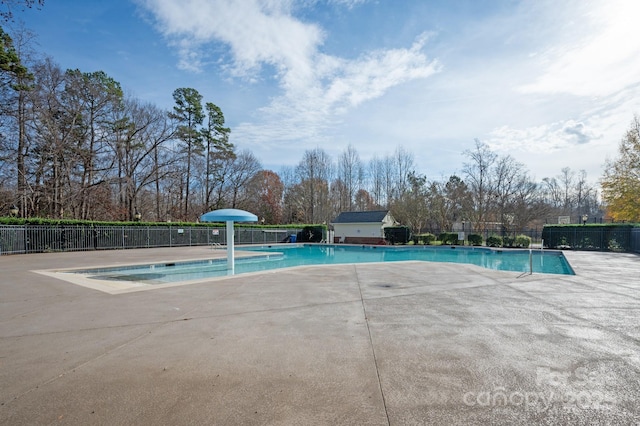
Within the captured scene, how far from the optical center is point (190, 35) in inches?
434

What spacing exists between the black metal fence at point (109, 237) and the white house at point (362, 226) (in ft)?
21.7

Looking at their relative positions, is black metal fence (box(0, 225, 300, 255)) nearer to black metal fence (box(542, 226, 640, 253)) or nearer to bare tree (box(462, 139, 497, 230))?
bare tree (box(462, 139, 497, 230))

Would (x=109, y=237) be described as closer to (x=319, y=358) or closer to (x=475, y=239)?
(x=319, y=358)

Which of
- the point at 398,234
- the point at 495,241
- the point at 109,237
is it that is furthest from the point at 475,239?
the point at 109,237

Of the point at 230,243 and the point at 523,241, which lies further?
the point at 523,241

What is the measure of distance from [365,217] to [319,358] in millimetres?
27411

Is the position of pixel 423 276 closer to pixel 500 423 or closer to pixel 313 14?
pixel 500 423

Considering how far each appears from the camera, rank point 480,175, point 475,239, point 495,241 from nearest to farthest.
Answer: point 495,241, point 475,239, point 480,175

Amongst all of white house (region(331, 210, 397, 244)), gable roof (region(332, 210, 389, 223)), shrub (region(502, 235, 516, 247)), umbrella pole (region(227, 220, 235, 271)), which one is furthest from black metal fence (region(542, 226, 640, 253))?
umbrella pole (region(227, 220, 235, 271))

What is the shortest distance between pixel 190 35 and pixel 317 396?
12.3 m

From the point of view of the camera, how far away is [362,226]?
3002 cm

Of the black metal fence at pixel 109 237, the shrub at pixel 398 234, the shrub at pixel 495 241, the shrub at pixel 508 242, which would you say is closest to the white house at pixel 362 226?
the shrub at pixel 398 234

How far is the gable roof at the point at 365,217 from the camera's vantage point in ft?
96.4

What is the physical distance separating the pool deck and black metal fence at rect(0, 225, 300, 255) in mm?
12728
